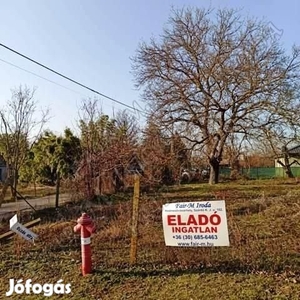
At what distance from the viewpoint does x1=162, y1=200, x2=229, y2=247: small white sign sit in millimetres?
4527

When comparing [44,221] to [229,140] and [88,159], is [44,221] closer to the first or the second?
[88,159]

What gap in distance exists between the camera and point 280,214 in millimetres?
8414

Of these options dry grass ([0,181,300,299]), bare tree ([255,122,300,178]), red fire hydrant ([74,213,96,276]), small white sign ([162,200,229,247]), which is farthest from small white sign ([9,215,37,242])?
bare tree ([255,122,300,178])

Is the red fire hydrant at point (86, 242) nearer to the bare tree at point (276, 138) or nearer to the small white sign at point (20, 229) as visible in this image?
the small white sign at point (20, 229)

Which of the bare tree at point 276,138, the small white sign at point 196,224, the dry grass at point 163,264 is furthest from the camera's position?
the bare tree at point 276,138

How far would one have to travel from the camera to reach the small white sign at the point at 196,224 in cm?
453

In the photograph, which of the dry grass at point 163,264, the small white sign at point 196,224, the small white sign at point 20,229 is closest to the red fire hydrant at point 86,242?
the dry grass at point 163,264

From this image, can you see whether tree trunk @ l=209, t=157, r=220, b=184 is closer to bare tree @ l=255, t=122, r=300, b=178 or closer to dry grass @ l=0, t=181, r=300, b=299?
bare tree @ l=255, t=122, r=300, b=178

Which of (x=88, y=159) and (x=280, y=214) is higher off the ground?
(x=88, y=159)

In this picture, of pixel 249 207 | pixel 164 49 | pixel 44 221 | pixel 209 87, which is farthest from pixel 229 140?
pixel 44 221

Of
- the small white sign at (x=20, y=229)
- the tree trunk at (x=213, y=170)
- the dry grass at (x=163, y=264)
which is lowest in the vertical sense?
the dry grass at (x=163, y=264)

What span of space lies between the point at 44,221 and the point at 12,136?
32.6 ft

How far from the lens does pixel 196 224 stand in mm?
4641

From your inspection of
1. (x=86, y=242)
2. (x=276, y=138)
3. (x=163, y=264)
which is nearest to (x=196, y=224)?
(x=163, y=264)
